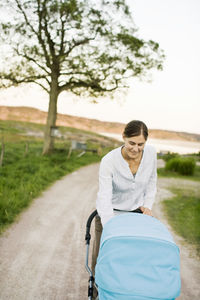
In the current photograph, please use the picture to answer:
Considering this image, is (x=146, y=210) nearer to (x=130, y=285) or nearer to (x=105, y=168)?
(x=105, y=168)

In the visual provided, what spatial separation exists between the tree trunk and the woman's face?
15.0 m

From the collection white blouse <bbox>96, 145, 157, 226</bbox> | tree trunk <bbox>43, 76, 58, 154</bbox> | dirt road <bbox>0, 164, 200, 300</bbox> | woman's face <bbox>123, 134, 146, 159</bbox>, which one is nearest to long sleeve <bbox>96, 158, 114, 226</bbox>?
white blouse <bbox>96, 145, 157, 226</bbox>

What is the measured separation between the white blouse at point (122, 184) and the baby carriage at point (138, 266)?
467 millimetres

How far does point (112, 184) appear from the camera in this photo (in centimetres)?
296

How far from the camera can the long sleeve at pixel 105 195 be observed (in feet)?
8.86

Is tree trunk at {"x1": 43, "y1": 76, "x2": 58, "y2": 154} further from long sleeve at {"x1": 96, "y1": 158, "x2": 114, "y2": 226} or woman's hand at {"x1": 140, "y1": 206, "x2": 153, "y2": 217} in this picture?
long sleeve at {"x1": 96, "y1": 158, "x2": 114, "y2": 226}

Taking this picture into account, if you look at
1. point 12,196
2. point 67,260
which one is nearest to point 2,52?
point 12,196

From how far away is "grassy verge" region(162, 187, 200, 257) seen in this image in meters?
6.44

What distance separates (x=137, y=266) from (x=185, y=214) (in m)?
6.59

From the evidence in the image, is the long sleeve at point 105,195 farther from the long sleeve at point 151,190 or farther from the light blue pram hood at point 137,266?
the long sleeve at point 151,190

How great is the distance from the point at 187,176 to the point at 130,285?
15844 millimetres

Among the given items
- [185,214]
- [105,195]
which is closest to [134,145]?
[105,195]

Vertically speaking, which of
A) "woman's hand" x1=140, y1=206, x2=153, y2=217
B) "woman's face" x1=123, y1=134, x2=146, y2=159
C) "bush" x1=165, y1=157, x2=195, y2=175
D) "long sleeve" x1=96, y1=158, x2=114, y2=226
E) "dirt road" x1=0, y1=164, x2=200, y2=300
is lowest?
"dirt road" x1=0, y1=164, x2=200, y2=300

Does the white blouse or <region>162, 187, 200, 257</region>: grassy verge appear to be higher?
the white blouse
